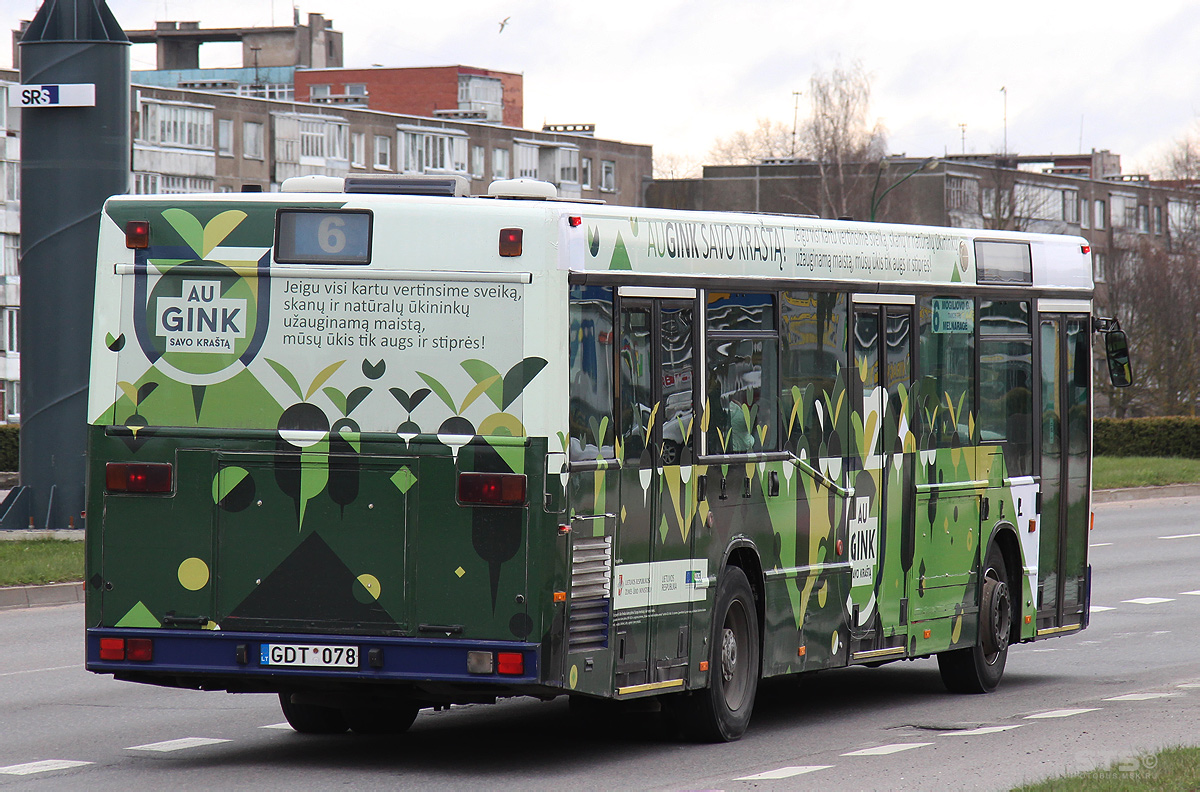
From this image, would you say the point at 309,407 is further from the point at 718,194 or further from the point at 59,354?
the point at 718,194

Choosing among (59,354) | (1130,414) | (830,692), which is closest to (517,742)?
(830,692)

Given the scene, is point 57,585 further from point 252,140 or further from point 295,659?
point 252,140

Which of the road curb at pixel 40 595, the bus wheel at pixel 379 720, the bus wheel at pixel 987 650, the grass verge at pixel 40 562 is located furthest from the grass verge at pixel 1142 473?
the bus wheel at pixel 379 720

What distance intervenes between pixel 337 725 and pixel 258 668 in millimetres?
1738

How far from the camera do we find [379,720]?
33.8 feet

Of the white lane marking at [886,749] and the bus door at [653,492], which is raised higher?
the bus door at [653,492]

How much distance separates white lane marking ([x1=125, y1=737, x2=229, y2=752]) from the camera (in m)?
9.77

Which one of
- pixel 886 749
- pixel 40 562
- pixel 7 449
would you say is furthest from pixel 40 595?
pixel 7 449

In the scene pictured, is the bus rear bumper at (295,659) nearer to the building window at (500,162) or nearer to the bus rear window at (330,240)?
the bus rear window at (330,240)

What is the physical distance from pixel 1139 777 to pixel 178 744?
16.2ft

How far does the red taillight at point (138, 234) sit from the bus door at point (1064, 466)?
7.05 metres

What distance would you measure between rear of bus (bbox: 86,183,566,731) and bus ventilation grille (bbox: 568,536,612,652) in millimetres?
175

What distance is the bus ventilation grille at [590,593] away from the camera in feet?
28.5

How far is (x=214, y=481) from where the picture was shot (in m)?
8.82
